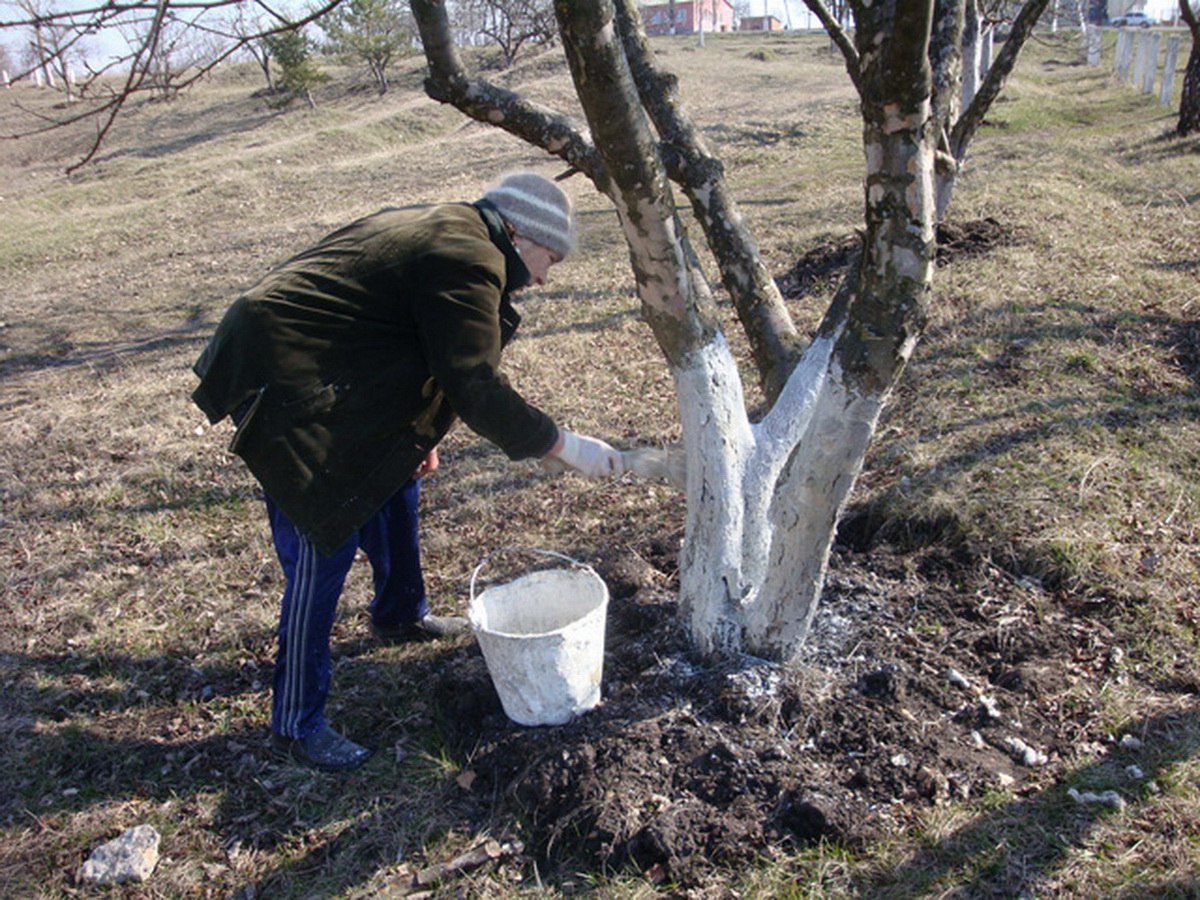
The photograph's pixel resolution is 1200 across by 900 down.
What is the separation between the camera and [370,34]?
1001 inches

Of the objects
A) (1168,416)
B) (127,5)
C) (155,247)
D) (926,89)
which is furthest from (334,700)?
(155,247)

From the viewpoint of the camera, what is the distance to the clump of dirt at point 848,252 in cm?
677

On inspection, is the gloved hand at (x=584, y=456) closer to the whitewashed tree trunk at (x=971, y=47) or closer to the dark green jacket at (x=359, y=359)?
the dark green jacket at (x=359, y=359)

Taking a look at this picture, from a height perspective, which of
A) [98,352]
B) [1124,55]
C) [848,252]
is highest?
[1124,55]

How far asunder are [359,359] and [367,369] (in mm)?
35

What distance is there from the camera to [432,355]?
237 cm

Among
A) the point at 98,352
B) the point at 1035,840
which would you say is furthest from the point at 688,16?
the point at 1035,840

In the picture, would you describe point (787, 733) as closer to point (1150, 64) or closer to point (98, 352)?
point (98, 352)

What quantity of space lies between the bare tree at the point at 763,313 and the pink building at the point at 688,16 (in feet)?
178

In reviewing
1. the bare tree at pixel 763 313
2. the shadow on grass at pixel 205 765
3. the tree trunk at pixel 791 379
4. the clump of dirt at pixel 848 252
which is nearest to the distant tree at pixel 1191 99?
the clump of dirt at pixel 848 252

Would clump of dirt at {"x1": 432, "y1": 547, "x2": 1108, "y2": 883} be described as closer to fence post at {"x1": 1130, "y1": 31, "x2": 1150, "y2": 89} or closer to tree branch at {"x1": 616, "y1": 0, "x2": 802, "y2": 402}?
tree branch at {"x1": 616, "y1": 0, "x2": 802, "y2": 402}

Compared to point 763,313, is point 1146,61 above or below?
above

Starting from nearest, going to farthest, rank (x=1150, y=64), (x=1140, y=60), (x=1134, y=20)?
1. (x=1150, y=64)
2. (x=1140, y=60)
3. (x=1134, y=20)

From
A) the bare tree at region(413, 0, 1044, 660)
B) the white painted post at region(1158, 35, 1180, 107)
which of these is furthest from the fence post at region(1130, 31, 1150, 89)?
the bare tree at region(413, 0, 1044, 660)
